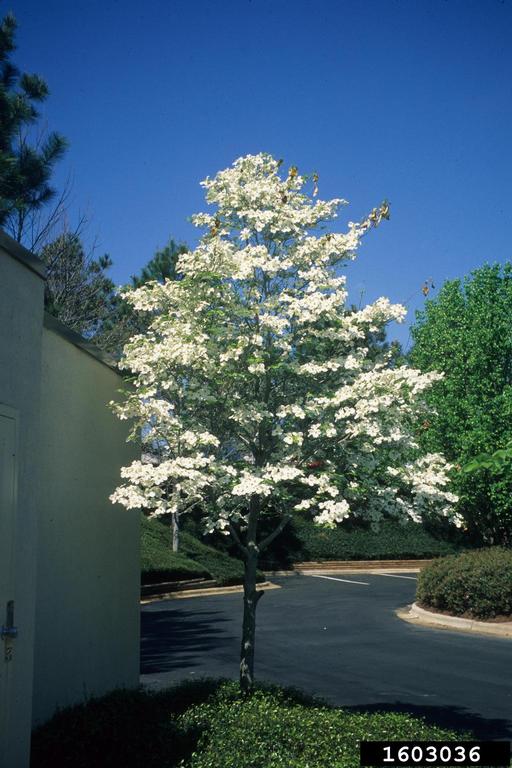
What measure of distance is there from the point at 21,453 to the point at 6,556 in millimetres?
648

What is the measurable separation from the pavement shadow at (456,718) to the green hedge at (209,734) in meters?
1.61

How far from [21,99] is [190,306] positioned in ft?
42.5

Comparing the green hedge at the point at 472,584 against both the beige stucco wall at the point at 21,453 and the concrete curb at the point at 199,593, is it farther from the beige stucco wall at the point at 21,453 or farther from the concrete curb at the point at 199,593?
the beige stucco wall at the point at 21,453

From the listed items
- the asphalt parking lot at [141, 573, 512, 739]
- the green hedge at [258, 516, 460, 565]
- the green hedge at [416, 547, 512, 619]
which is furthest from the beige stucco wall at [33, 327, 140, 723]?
the green hedge at [258, 516, 460, 565]

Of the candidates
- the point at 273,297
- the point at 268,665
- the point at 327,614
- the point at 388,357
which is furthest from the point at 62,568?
the point at 327,614

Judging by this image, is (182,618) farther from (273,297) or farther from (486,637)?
(273,297)

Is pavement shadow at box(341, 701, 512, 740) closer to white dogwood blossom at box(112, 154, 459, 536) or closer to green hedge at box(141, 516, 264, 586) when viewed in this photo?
white dogwood blossom at box(112, 154, 459, 536)

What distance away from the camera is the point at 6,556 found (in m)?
4.92

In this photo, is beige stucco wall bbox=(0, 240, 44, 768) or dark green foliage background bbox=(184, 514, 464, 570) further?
dark green foliage background bbox=(184, 514, 464, 570)

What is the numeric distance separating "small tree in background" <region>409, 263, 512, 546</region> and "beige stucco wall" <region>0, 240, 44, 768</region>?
73.9 feet

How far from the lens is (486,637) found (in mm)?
16172

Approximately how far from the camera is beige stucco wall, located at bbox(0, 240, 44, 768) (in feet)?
16.1

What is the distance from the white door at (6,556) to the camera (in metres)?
4.79

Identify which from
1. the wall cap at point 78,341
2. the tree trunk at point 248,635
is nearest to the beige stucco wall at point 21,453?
the wall cap at point 78,341
